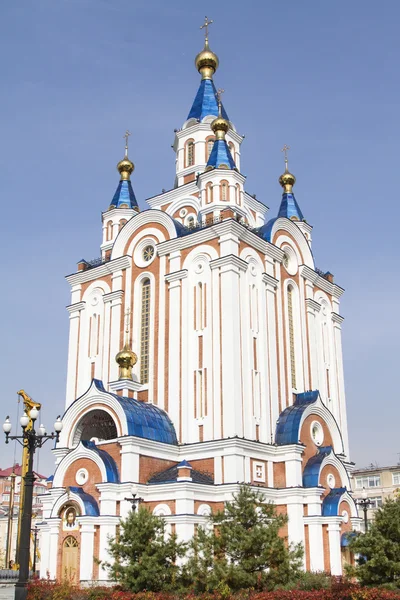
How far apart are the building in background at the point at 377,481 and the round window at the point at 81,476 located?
29307 mm

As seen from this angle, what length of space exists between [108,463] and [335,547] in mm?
8762

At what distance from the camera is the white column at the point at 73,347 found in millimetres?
31172

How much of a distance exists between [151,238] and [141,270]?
1526 millimetres

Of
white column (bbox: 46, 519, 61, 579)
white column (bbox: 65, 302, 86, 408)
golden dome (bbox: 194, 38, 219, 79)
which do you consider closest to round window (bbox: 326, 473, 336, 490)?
white column (bbox: 46, 519, 61, 579)

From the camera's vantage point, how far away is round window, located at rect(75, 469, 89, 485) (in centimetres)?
2466

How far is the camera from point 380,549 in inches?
645

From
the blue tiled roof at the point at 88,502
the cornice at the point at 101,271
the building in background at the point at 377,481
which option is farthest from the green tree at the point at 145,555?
the building in background at the point at 377,481

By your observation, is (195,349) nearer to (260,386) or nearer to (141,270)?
(260,386)

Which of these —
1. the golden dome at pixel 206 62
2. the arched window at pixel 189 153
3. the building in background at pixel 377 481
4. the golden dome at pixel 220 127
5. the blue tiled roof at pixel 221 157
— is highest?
the golden dome at pixel 206 62

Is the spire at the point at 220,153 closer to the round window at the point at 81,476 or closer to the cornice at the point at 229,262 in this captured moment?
the cornice at the point at 229,262

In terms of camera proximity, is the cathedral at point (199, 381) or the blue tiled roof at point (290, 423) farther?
the blue tiled roof at point (290, 423)

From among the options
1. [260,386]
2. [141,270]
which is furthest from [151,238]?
[260,386]

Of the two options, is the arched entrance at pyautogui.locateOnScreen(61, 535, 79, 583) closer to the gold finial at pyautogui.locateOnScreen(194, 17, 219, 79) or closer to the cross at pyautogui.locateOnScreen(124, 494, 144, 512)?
the cross at pyautogui.locateOnScreen(124, 494, 144, 512)

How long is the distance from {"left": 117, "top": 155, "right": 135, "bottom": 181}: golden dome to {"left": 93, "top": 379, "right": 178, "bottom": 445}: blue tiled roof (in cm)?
1470
